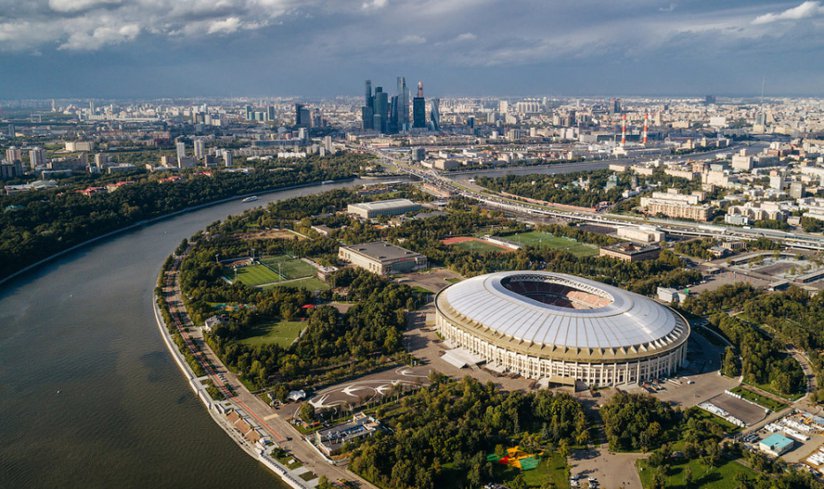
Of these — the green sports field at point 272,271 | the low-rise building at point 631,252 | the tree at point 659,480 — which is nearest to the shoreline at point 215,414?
the green sports field at point 272,271

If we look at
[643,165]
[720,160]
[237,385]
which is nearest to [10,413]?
[237,385]

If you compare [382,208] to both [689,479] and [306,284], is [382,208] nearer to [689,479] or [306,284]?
[306,284]

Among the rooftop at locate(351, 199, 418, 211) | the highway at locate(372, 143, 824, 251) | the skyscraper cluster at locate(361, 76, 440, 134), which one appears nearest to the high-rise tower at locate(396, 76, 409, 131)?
the skyscraper cluster at locate(361, 76, 440, 134)

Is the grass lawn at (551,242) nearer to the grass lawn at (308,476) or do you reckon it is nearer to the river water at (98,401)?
the river water at (98,401)

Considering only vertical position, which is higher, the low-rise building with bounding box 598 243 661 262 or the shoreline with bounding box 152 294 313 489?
the low-rise building with bounding box 598 243 661 262

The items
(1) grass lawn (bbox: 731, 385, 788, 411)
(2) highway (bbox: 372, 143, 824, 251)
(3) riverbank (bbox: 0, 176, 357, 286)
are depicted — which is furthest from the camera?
(2) highway (bbox: 372, 143, 824, 251)

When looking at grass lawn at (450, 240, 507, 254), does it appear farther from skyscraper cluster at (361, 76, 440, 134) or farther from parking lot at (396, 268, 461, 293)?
skyscraper cluster at (361, 76, 440, 134)
